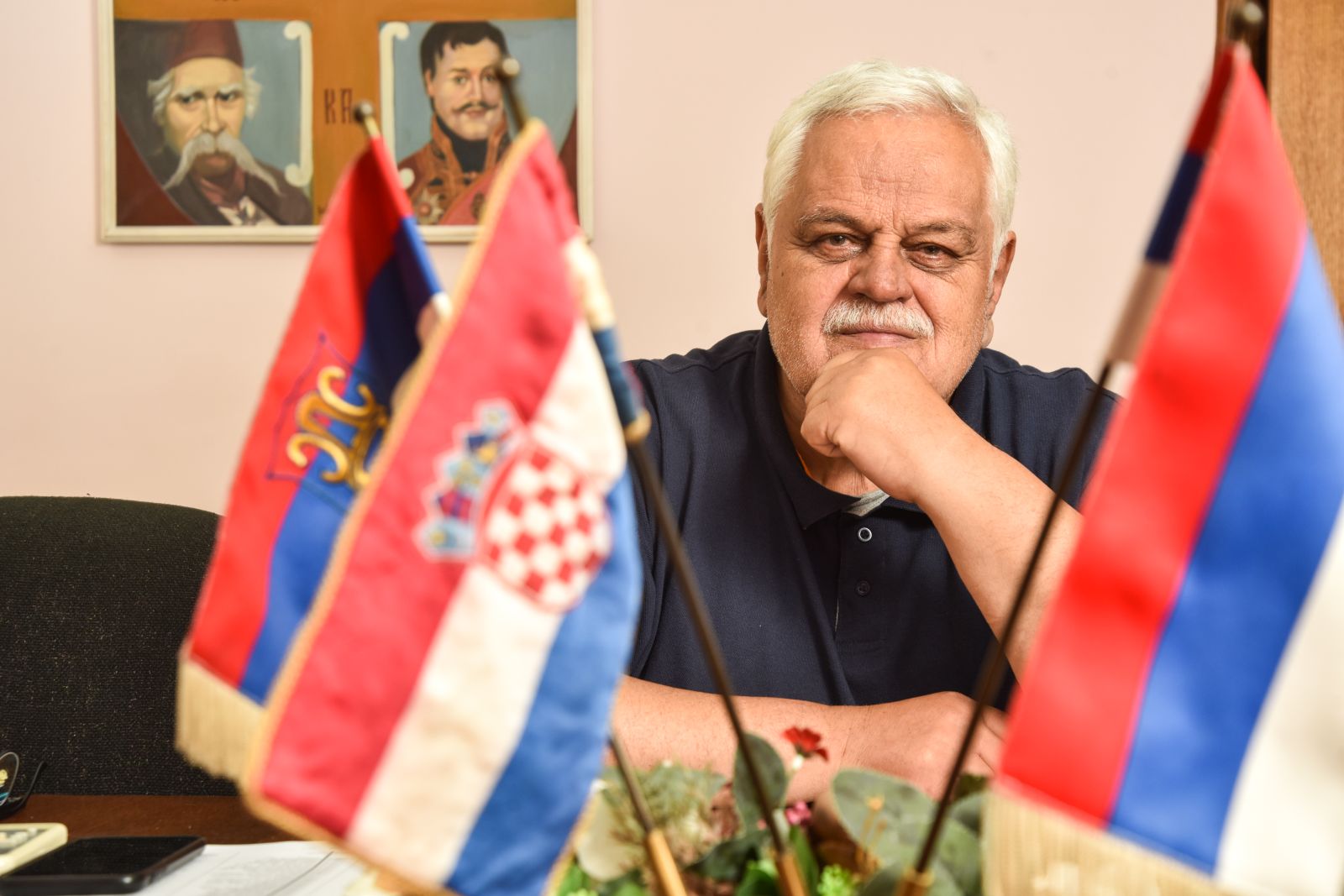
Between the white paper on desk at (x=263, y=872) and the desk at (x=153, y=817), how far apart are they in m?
0.05

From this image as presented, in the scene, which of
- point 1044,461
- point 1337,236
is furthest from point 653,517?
point 1337,236

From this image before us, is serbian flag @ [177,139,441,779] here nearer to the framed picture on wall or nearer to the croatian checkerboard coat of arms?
the croatian checkerboard coat of arms

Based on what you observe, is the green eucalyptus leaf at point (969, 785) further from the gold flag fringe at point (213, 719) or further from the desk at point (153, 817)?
the desk at point (153, 817)

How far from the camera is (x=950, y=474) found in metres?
1.17

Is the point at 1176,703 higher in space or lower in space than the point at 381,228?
lower

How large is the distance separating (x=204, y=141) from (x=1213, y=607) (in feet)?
7.70

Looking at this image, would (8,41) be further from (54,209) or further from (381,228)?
(381,228)

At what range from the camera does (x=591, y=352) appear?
513 millimetres

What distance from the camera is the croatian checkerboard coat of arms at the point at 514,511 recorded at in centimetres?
49

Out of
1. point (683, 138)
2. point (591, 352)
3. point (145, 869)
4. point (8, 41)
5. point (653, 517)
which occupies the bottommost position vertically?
point (145, 869)

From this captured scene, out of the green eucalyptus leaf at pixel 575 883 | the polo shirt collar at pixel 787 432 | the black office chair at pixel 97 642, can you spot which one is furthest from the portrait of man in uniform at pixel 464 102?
the green eucalyptus leaf at pixel 575 883

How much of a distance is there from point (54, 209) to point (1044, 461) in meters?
2.07

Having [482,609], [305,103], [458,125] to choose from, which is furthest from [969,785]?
[305,103]

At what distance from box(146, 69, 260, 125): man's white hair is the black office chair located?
42.5 inches
